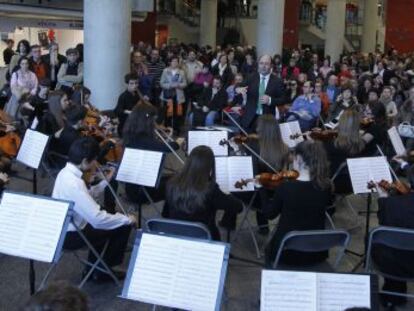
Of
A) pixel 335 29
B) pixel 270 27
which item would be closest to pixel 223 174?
pixel 270 27

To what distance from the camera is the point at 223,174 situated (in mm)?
5973

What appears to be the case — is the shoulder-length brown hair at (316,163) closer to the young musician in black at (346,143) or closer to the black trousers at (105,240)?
the black trousers at (105,240)

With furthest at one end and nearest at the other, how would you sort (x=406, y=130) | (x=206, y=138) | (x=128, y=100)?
(x=128, y=100) → (x=406, y=130) → (x=206, y=138)

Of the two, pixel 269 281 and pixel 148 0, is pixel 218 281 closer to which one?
pixel 269 281

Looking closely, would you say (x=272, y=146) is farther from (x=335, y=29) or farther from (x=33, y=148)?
(x=335, y=29)

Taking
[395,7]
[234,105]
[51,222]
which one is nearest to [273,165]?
[51,222]

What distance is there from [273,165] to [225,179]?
2.80 ft

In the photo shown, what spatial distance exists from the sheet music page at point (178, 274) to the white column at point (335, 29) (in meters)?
23.7

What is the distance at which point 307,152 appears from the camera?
510cm

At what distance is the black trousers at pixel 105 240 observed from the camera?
508cm

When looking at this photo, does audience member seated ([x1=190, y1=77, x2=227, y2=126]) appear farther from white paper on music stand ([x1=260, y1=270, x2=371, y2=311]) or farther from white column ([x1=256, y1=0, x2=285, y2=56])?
white paper on music stand ([x1=260, y1=270, x2=371, y2=311])

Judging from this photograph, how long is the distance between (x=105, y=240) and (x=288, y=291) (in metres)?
2.36

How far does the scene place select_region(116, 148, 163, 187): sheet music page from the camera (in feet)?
19.3

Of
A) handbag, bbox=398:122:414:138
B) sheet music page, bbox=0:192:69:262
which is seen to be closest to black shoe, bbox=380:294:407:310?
sheet music page, bbox=0:192:69:262
